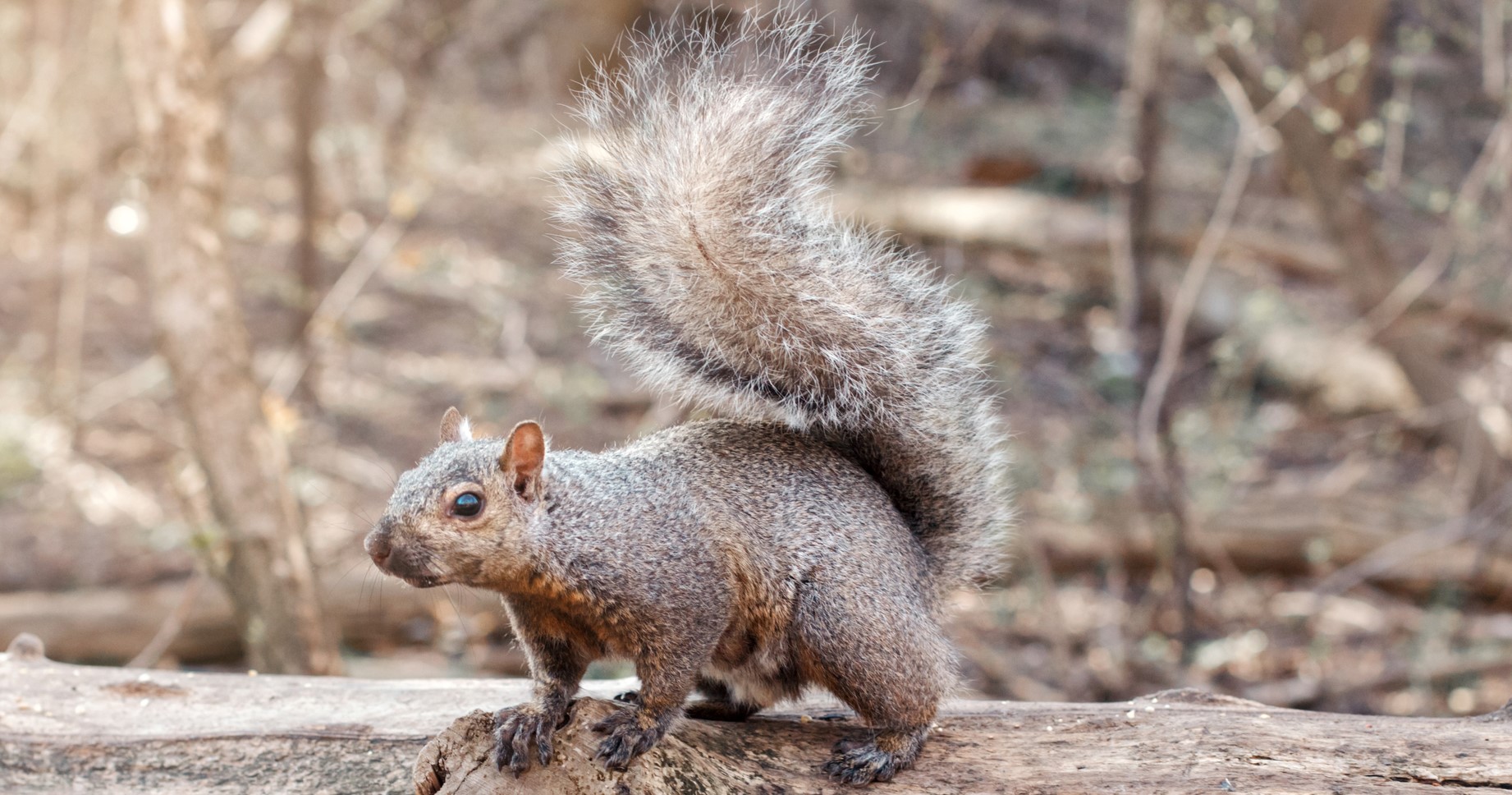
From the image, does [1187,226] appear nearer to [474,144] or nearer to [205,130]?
[474,144]

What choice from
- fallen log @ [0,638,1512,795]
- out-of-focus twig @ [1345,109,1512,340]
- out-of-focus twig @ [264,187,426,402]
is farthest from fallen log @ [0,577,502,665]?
out-of-focus twig @ [1345,109,1512,340]

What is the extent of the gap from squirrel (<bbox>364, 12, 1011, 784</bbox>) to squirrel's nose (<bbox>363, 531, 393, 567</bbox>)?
0.07m

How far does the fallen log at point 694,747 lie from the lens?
7.68ft

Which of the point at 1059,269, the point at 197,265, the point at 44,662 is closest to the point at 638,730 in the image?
the point at 44,662

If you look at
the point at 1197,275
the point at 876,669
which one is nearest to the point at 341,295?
the point at 1197,275

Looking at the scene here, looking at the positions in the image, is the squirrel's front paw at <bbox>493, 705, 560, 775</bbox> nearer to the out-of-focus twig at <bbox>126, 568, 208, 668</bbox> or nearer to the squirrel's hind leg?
the squirrel's hind leg

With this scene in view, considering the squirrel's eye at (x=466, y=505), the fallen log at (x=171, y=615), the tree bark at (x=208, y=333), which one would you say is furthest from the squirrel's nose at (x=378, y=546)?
the fallen log at (x=171, y=615)

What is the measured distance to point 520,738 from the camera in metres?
2.26

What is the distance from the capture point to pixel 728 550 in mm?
2488

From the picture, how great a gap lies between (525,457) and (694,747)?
658mm

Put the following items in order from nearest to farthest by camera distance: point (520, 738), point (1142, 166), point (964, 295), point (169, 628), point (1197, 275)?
point (520, 738)
point (169, 628)
point (1197, 275)
point (1142, 166)
point (964, 295)

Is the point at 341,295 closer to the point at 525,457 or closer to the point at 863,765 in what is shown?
the point at 525,457

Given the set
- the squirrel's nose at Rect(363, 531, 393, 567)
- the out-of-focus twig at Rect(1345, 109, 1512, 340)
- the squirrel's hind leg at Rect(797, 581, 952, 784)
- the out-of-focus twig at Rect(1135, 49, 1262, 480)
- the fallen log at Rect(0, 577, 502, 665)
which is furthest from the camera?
the out-of-focus twig at Rect(1345, 109, 1512, 340)

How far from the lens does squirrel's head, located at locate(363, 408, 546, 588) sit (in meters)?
2.15
